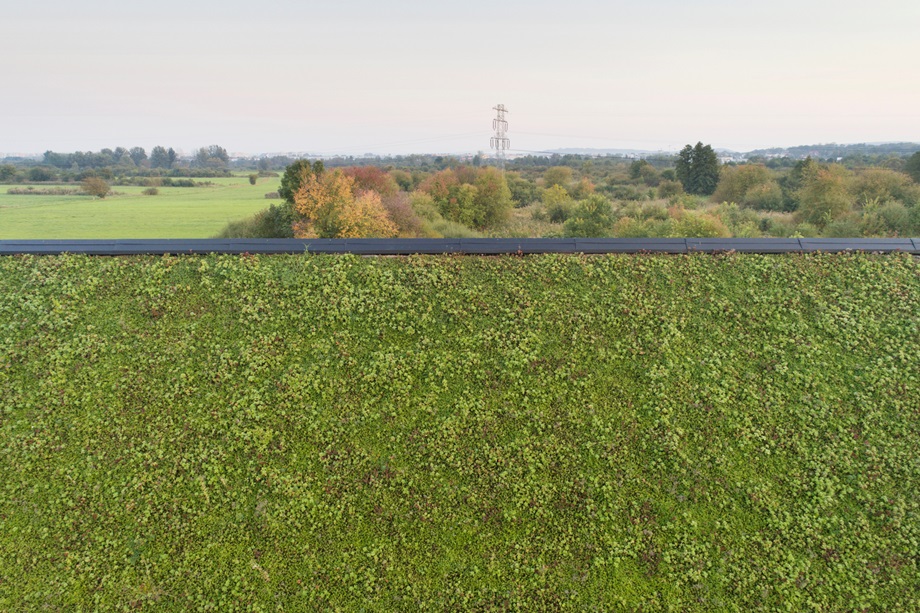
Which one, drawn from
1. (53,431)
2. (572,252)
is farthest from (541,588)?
(53,431)

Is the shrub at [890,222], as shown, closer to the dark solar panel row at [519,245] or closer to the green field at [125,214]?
the dark solar panel row at [519,245]

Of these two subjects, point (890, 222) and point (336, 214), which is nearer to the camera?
point (890, 222)

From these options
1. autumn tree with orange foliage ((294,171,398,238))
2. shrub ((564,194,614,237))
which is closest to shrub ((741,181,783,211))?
shrub ((564,194,614,237))

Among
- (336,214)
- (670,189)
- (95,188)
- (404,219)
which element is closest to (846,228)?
(404,219)

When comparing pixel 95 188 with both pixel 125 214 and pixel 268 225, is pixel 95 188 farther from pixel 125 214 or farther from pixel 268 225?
pixel 268 225

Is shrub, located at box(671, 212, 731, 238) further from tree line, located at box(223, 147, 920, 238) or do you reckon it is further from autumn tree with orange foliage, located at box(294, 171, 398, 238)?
autumn tree with orange foliage, located at box(294, 171, 398, 238)

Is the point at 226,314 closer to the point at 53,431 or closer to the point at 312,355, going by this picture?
the point at 312,355
